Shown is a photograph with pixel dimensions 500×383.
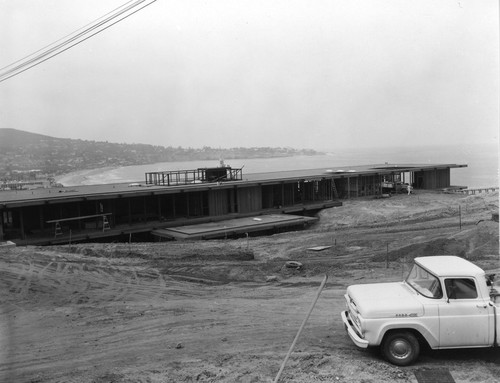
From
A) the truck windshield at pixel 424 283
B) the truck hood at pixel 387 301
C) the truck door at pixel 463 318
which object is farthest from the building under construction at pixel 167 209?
the truck door at pixel 463 318

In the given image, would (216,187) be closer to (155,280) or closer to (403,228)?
(403,228)

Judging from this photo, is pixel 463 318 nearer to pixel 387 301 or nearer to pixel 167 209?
pixel 387 301

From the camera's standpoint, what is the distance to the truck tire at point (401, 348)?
7.96 meters

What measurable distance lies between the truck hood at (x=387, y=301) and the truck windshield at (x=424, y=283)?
139 mm

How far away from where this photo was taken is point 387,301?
8.20 metres

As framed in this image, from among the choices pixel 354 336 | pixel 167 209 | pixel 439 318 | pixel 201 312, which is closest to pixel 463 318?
pixel 439 318

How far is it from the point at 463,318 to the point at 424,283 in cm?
89

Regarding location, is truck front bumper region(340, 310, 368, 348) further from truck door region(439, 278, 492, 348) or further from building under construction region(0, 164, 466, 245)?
building under construction region(0, 164, 466, 245)

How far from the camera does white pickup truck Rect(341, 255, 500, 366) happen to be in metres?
7.85

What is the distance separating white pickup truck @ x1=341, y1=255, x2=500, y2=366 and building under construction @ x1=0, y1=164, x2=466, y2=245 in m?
20.9

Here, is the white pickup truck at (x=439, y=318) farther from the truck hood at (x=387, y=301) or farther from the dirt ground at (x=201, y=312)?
the dirt ground at (x=201, y=312)

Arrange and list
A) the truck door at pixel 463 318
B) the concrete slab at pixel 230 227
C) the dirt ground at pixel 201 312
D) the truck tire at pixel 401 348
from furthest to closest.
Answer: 1. the concrete slab at pixel 230 227
2. the dirt ground at pixel 201 312
3. the truck tire at pixel 401 348
4. the truck door at pixel 463 318

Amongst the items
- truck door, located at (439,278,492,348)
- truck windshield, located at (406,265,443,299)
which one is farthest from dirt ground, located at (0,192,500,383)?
truck windshield, located at (406,265,443,299)

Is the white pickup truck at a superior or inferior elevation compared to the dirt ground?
superior
